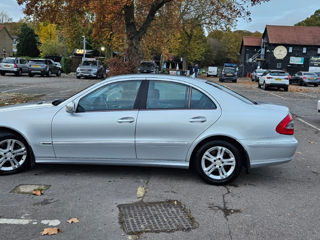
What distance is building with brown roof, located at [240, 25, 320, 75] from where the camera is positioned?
2330 inches

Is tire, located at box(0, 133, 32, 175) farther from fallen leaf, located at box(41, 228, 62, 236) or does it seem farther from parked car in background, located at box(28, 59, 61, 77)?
parked car in background, located at box(28, 59, 61, 77)

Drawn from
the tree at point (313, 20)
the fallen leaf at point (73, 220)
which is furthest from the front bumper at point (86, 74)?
the tree at point (313, 20)

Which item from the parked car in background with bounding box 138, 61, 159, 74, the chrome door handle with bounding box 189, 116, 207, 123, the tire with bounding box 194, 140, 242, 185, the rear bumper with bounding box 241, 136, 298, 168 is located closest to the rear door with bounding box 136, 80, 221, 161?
the chrome door handle with bounding box 189, 116, 207, 123

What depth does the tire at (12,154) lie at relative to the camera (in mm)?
5215

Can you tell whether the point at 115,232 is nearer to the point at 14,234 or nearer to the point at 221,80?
the point at 14,234

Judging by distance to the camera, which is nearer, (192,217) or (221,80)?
(192,217)

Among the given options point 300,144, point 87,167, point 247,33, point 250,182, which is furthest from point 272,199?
point 247,33

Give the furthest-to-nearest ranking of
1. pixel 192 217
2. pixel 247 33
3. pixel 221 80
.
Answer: pixel 247 33 → pixel 221 80 → pixel 192 217

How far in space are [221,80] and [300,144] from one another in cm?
3497

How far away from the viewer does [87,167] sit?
18.9 feet

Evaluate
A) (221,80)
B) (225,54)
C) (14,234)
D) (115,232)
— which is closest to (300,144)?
(115,232)

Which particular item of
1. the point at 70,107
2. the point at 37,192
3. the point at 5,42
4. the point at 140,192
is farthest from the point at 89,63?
the point at 5,42

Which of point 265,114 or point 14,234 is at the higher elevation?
point 265,114

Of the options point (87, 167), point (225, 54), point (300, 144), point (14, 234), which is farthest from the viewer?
point (225, 54)
